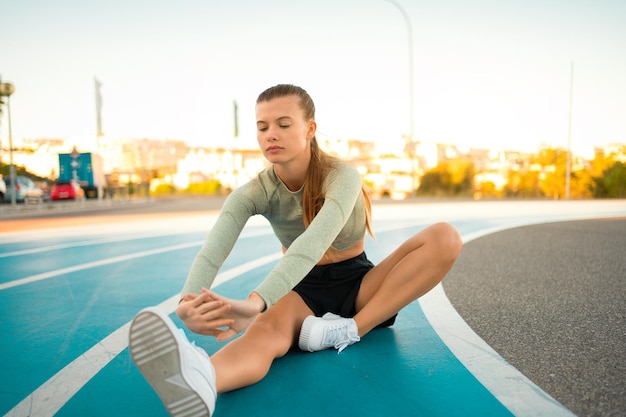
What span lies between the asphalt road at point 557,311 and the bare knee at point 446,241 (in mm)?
545

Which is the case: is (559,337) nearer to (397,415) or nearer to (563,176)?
(397,415)

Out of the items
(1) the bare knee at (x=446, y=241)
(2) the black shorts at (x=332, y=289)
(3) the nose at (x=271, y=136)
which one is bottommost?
(2) the black shorts at (x=332, y=289)

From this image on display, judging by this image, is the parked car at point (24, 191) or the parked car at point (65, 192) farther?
the parked car at point (65, 192)

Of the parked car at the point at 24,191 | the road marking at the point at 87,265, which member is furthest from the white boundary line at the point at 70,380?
the parked car at the point at 24,191

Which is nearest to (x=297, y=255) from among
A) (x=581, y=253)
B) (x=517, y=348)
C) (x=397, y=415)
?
(x=397, y=415)

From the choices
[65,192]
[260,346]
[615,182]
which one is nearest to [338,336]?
[260,346]

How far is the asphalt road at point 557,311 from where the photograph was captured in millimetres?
1946

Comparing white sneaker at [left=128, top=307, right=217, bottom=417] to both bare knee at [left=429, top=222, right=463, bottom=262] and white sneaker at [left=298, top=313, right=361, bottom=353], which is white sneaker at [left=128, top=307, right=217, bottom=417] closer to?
white sneaker at [left=298, top=313, right=361, bottom=353]

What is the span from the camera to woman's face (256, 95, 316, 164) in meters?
2.29

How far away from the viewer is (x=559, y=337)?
254 cm

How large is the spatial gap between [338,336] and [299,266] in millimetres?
595

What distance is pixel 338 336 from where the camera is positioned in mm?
2355

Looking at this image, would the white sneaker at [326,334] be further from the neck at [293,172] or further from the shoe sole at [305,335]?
the neck at [293,172]

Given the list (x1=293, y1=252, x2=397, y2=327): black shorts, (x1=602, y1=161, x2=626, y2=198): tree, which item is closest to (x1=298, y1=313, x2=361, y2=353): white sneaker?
(x1=293, y1=252, x2=397, y2=327): black shorts
